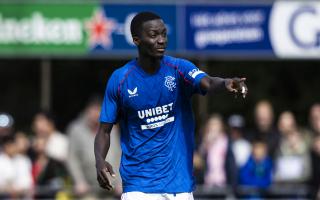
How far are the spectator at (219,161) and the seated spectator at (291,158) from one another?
0.77m

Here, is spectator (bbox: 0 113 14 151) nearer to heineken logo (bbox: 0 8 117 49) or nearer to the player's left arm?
heineken logo (bbox: 0 8 117 49)

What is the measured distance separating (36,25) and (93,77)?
565 centimetres

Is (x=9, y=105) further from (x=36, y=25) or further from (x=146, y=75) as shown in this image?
(x=146, y=75)

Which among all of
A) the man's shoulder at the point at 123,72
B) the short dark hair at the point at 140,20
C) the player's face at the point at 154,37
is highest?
the short dark hair at the point at 140,20

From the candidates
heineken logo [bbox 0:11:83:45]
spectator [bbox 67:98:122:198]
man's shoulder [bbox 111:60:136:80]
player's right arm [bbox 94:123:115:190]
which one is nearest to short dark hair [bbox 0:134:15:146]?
spectator [bbox 67:98:122:198]

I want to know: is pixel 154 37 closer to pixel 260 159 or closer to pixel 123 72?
pixel 123 72

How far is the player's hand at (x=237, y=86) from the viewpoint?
7.12m

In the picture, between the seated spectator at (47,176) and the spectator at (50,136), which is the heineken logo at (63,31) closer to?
the spectator at (50,136)

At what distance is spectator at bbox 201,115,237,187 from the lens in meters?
13.8

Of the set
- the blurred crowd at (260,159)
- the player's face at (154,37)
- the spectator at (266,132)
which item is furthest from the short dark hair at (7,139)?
the player's face at (154,37)

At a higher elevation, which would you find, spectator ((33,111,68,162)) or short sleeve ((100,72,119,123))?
short sleeve ((100,72,119,123))

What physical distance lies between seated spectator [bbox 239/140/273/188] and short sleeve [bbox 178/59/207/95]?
6011mm

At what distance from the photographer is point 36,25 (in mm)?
16266

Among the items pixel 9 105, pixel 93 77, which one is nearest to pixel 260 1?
pixel 93 77
